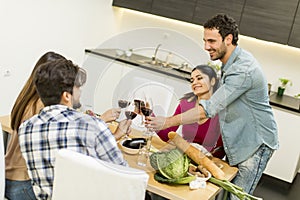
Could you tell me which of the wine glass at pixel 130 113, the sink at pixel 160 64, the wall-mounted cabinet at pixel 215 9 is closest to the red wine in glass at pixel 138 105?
the wine glass at pixel 130 113

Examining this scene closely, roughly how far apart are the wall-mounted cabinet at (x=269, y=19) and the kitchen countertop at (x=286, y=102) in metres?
0.56

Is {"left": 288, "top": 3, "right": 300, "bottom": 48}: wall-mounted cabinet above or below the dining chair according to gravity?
above

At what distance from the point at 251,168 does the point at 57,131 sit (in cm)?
121

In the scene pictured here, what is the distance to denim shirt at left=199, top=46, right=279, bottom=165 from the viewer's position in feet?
7.03

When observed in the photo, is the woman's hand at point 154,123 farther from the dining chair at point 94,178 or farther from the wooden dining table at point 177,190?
the dining chair at point 94,178

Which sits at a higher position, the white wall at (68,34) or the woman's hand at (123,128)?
the white wall at (68,34)

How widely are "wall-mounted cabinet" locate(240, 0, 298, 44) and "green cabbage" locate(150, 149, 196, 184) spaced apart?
2422 millimetres

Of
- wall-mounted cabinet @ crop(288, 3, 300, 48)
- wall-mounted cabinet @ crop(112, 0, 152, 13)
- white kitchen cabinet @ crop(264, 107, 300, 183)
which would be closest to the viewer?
white kitchen cabinet @ crop(264, 107, 300, 183)

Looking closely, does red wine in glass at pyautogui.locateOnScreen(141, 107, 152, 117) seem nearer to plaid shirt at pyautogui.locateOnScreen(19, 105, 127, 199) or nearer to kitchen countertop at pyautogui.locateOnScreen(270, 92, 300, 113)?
plaid shirt at pyautogui.locateOnScreen(19, 105, 127, 199)

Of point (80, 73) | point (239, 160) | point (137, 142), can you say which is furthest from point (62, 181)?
point (239, 160)

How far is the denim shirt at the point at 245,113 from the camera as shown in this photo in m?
2.14

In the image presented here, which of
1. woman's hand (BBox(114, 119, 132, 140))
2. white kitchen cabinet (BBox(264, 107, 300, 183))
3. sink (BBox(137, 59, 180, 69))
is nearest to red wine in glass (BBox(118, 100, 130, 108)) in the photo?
woman's hand (BBox(114, 119, 132, 140))

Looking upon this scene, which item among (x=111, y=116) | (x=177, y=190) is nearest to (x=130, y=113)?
(x=111, y=116)

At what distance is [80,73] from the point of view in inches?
67.1
